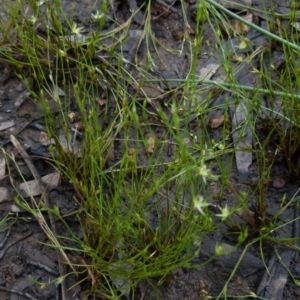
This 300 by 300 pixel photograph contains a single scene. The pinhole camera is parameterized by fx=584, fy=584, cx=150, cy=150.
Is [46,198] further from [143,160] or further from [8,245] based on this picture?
[143,160]

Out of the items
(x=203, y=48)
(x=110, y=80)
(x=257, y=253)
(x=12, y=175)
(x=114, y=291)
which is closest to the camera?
(x=114, y=291)

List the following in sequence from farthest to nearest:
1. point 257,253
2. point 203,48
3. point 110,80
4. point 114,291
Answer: point 203,48
point 110,80
point 257,253
point 114,291

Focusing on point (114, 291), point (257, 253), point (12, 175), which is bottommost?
point (257, 253)

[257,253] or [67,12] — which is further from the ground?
[67,12]

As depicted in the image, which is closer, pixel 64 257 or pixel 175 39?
pixel 64 257

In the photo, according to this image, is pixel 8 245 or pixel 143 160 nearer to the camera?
pixel 8 245

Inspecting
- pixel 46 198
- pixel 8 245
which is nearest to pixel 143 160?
pixel 46 198

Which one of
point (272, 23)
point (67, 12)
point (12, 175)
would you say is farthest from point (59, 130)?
point (272, 23)

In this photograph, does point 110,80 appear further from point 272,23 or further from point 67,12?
point 272,23
